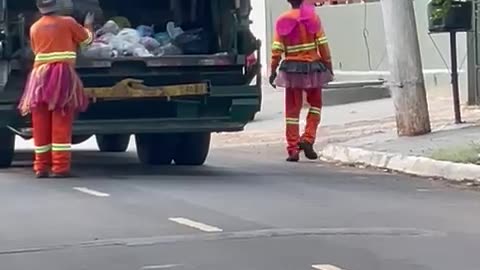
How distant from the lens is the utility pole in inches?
618

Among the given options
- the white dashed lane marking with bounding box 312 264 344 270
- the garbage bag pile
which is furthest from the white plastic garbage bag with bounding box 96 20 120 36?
the white dashed lane marking with bounding box 312 264 344 270

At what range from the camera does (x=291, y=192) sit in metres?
11.7

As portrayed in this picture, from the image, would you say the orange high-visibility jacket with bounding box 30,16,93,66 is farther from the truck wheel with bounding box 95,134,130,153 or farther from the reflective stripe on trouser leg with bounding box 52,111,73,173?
the truck wheel with bounding box 95,134,130,153

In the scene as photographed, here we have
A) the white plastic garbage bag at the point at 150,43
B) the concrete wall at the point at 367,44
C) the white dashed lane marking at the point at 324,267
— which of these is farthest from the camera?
the concrete wall at the point at 367,44

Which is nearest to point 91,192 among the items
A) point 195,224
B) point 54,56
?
point 54,56

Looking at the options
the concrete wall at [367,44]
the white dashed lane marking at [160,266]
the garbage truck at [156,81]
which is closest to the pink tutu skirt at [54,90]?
the garbage truck at [156,81]

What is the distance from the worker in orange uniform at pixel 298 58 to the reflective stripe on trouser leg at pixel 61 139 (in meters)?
2.84

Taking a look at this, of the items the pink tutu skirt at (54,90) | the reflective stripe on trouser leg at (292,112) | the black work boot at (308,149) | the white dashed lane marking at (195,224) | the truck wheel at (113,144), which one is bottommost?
the truck wheel at (113,144)

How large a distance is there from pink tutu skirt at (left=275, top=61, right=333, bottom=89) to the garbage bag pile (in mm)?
1176

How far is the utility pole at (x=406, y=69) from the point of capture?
15.7 m

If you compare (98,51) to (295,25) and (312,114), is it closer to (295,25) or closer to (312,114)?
(295,25)

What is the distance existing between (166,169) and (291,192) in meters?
2.79

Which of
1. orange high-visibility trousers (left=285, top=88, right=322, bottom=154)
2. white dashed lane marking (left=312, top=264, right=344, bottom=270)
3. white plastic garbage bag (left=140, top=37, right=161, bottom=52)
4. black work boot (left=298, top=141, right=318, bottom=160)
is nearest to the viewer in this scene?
white dashed lane marking (left=312, top=264, right=344, bottom=270)

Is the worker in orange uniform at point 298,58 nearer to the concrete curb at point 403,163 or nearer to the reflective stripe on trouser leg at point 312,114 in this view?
the reflective stripe on trouser leg at point 312,114
